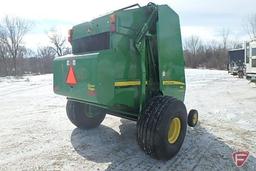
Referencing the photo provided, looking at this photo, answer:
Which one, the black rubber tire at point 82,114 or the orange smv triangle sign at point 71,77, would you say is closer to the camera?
the orange smv triangle sign at point 71,77

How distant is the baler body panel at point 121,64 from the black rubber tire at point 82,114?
961 mm

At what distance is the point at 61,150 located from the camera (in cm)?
478

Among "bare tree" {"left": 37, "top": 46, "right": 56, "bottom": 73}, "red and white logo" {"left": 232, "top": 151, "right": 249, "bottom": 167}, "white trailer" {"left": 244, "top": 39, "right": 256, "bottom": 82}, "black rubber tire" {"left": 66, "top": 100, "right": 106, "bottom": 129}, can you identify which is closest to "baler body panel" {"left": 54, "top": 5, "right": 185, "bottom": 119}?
"black rubber tire" {"left": 66, "top": 100, "right": 106, "bottom": 129}

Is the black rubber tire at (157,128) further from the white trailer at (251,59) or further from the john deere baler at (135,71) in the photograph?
the white trailer at (251,59)

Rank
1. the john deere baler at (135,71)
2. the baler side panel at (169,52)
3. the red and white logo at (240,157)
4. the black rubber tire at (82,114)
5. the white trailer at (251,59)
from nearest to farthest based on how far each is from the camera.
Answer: the john deere baler at (135,71) → the red and white logo at (240,157) → the baler side panel at (169,52) → the black rubber tire at (82,114) → the white trailer at (251,59)

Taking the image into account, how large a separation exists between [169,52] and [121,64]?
3.77 ft

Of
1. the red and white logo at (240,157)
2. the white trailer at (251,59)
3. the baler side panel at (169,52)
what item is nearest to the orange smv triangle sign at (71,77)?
the baler side panel at (169,52)

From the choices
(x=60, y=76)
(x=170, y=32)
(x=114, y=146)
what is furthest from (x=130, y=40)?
(x=114, y=146)

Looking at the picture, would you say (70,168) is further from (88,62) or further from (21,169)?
(88,62)

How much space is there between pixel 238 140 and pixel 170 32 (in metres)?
2.28

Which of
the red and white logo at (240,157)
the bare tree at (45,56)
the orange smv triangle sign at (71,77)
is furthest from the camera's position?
the bare tree at (45,56)

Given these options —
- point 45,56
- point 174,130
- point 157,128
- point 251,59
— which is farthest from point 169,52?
point 45,56

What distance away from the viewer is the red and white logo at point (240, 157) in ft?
13.5

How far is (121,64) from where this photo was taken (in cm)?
419
